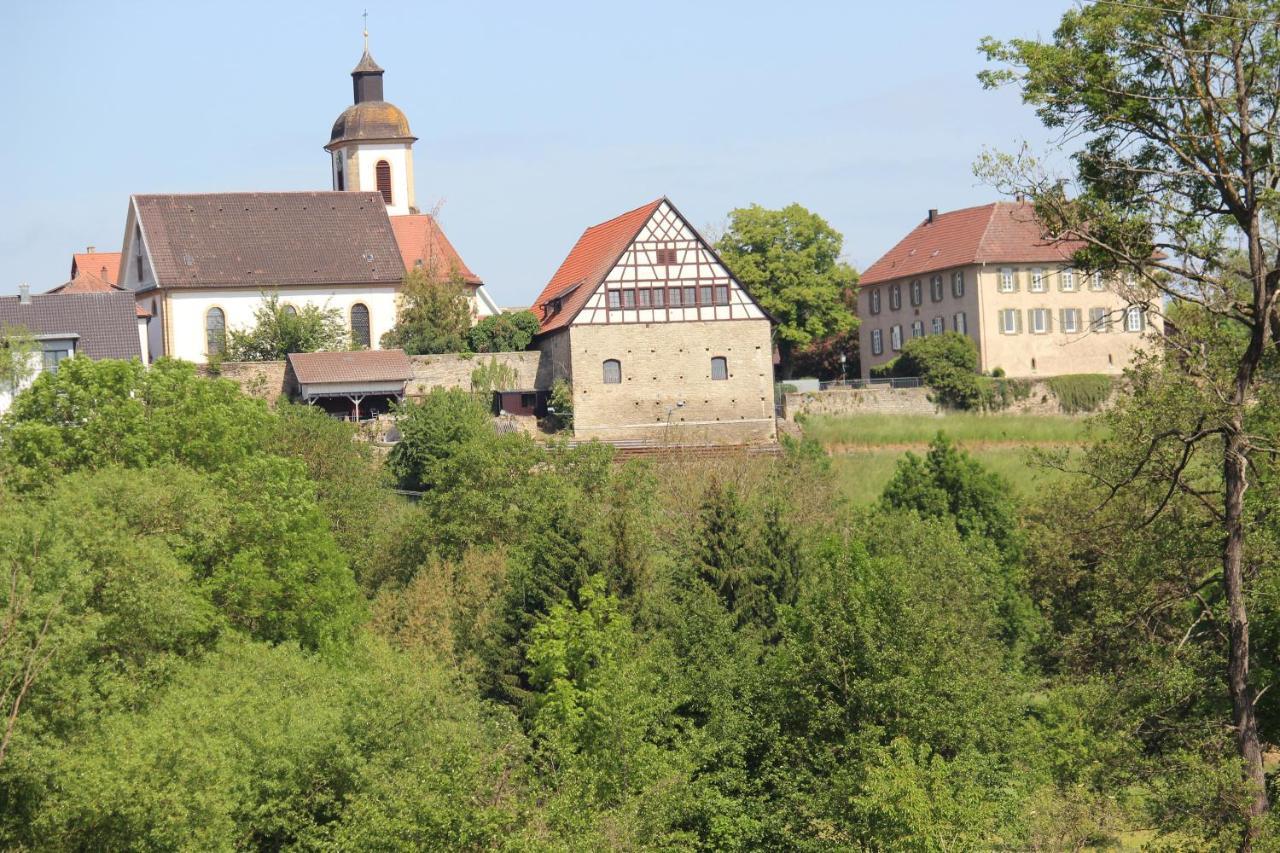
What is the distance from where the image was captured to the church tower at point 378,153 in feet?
243

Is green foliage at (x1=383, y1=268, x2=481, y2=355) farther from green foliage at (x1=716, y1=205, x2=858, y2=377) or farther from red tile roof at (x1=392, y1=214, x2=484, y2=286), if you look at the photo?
green foliage at (x1=716, y1=205, x2=858, y2=377)

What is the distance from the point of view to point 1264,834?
17922 millimetres

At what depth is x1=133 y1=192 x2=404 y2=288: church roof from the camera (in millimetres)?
59688

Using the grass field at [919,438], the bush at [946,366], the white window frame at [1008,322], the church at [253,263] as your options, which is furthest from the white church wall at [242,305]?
the white window frame at [1008,322]

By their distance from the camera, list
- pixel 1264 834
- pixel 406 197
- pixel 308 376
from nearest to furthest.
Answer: pixel 1264 834, pixel 308 376, pixel 406 197

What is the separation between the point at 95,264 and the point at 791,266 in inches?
1129

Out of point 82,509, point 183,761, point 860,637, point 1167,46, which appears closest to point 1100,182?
point 1167,46

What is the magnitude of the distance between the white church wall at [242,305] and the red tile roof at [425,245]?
3329 mm

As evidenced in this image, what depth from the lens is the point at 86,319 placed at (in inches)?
2035

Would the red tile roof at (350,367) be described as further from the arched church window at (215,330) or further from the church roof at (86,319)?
the church roof at (86,319)

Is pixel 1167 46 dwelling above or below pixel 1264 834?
above

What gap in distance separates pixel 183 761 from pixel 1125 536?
48.2 feet

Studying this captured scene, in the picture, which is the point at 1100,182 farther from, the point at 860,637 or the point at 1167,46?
the point at 860,637

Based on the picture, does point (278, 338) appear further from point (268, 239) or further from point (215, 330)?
point (268, 239)
